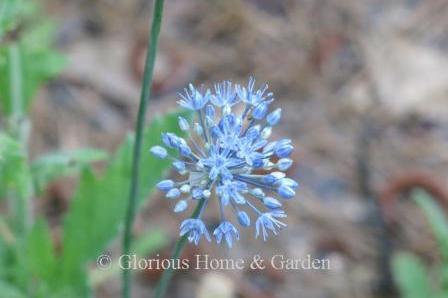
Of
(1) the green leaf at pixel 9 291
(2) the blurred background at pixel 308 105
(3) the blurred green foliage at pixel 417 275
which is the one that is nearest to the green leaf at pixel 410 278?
(3) the blurred green foliage at pixel 417 275

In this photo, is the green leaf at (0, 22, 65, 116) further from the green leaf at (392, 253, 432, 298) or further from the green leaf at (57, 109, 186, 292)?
the green leaf at (392, 253, 432, 298)

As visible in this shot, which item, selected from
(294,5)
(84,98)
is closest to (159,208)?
(84,98)

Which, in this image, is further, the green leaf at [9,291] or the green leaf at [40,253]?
the green leaf at [40,253]

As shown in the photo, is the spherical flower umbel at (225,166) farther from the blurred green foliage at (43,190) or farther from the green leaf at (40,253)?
the green leaf at (40,253)

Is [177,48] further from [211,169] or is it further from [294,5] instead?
[211,169]

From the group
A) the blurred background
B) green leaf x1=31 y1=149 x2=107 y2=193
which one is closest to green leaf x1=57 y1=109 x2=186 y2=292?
green leaf x1=31 y1=149 x2=107 y2=193

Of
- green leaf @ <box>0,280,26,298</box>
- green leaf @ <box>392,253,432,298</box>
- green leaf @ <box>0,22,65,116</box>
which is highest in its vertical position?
green leaf @ <box>0,22,65,116</box>

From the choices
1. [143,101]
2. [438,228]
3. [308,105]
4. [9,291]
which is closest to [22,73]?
[9,291]

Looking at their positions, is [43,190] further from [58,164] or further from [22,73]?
[22,73]
